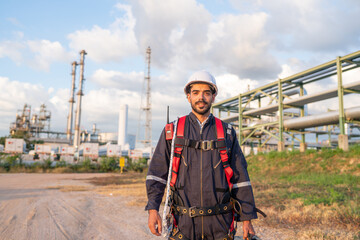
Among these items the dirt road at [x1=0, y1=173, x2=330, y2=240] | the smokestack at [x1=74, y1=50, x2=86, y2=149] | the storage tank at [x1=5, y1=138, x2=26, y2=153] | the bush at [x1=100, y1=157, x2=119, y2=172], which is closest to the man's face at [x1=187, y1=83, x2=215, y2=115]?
the dirt road at [x1=0, y1=173, x2=330, y2=240]

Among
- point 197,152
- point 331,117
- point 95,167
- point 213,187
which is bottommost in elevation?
point 95,167

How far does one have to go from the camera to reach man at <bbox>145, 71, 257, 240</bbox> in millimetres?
2109

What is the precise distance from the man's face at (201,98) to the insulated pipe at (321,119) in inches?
586

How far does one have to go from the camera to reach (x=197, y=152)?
2.23 m

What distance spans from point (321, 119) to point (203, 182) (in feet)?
56.0

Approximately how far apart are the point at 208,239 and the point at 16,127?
73.6 metres

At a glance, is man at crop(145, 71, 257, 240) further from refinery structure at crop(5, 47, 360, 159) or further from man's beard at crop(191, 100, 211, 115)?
refinery structure at crop(5, 47, 360, 159)

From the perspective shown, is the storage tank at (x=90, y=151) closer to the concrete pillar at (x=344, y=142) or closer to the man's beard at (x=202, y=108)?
the concrete pillar at (x=344, y=142)

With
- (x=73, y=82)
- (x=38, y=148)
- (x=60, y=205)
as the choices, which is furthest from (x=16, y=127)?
(x=60, y=205)

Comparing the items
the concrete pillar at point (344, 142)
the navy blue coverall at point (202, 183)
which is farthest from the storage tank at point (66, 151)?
the navy blue coverall at point (202, 183)

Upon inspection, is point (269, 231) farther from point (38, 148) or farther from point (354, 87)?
point (38, 148)

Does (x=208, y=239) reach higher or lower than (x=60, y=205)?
higher

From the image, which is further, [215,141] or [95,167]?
[95,167]

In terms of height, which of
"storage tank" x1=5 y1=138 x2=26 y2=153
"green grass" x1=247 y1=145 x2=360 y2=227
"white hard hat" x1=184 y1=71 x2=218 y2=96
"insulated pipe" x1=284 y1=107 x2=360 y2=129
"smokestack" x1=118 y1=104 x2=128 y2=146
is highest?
"smokestack" x1=118 y1=104 x2=128 y2=146
